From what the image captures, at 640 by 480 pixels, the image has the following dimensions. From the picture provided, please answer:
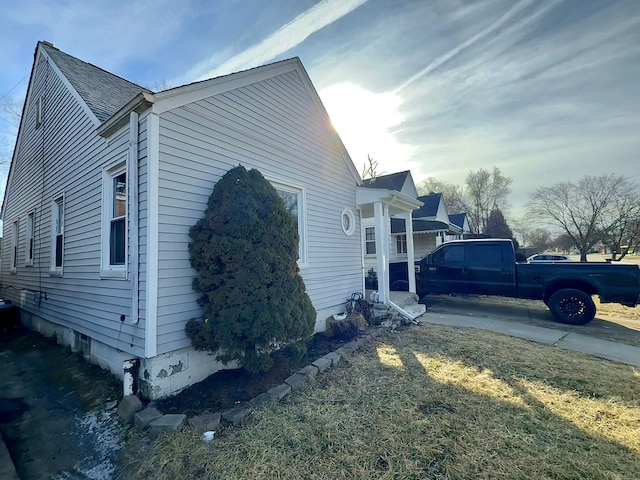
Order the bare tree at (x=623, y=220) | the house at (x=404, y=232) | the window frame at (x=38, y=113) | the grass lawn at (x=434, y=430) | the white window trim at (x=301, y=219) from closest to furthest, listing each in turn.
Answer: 1. the grass lawn at (x=434, y=430)
2. the white window trim at (x=301, y=219)
3. the window frame at (x=38, y=113)
4. the house at (x=404, y=232)
5. the bare tree at (x=623, y=220)

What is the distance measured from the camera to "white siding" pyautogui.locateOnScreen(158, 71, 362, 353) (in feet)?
12.2

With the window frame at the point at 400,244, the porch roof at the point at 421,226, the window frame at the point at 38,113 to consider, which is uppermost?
the window frame at the point at 38,113

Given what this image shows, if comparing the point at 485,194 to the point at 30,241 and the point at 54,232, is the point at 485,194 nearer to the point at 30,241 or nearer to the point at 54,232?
the point at 54,232

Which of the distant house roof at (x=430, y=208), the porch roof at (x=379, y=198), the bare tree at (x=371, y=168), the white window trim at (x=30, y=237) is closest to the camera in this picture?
the white window trim at (x=30, y=237)

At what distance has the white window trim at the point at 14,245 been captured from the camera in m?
8.57

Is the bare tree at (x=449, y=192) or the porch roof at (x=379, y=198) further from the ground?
the bare tree at (x=449, y=192)

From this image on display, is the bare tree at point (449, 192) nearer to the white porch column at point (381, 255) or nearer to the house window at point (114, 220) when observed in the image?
the white porch column at point (381, 255)

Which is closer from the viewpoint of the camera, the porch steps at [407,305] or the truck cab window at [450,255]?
the porch steps at [407,305]

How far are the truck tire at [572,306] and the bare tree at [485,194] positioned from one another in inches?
1325

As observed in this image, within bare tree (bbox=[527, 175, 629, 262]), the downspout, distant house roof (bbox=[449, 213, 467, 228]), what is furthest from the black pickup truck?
bare tree (bbox=[527, 175, 629, 262])

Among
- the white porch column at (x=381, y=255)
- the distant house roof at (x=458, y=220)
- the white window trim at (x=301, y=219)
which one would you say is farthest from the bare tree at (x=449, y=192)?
the white window trim at (x=301, y=219)

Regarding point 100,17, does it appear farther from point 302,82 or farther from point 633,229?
point 633,229

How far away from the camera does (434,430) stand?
2.74 m

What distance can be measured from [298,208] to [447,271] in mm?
5693
